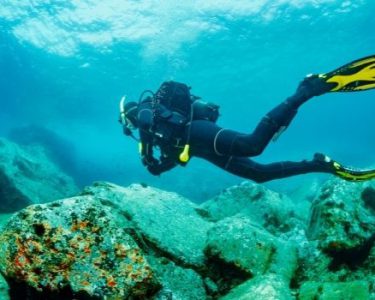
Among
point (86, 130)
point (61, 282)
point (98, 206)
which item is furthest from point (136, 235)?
point (86, 130)

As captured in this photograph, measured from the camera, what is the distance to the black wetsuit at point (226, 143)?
5.66 metres

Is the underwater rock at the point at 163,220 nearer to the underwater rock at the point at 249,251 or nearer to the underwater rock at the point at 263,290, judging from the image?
the underwater rock at the point at 249,251

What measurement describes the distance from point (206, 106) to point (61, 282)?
442cm

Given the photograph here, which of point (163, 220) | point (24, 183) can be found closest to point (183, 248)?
point (163, 220)

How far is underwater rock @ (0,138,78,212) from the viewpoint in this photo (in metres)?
11.4

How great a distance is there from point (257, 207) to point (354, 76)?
12.0 ft

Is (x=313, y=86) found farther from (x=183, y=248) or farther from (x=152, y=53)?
(x=152, y=53)

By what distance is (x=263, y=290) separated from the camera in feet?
10.8

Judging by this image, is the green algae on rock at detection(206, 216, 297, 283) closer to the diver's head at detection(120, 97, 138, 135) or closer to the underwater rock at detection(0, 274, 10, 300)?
the underwater rock at detection(0, 274, 10, 300)

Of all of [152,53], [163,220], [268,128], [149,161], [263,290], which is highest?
[152,53]

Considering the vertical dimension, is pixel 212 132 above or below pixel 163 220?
→ above

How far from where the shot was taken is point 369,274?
14.4 ft

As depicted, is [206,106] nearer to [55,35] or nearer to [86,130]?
[55,35]

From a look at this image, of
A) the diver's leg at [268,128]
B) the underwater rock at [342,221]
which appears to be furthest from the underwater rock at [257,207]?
the diver's leg at [268,128]
